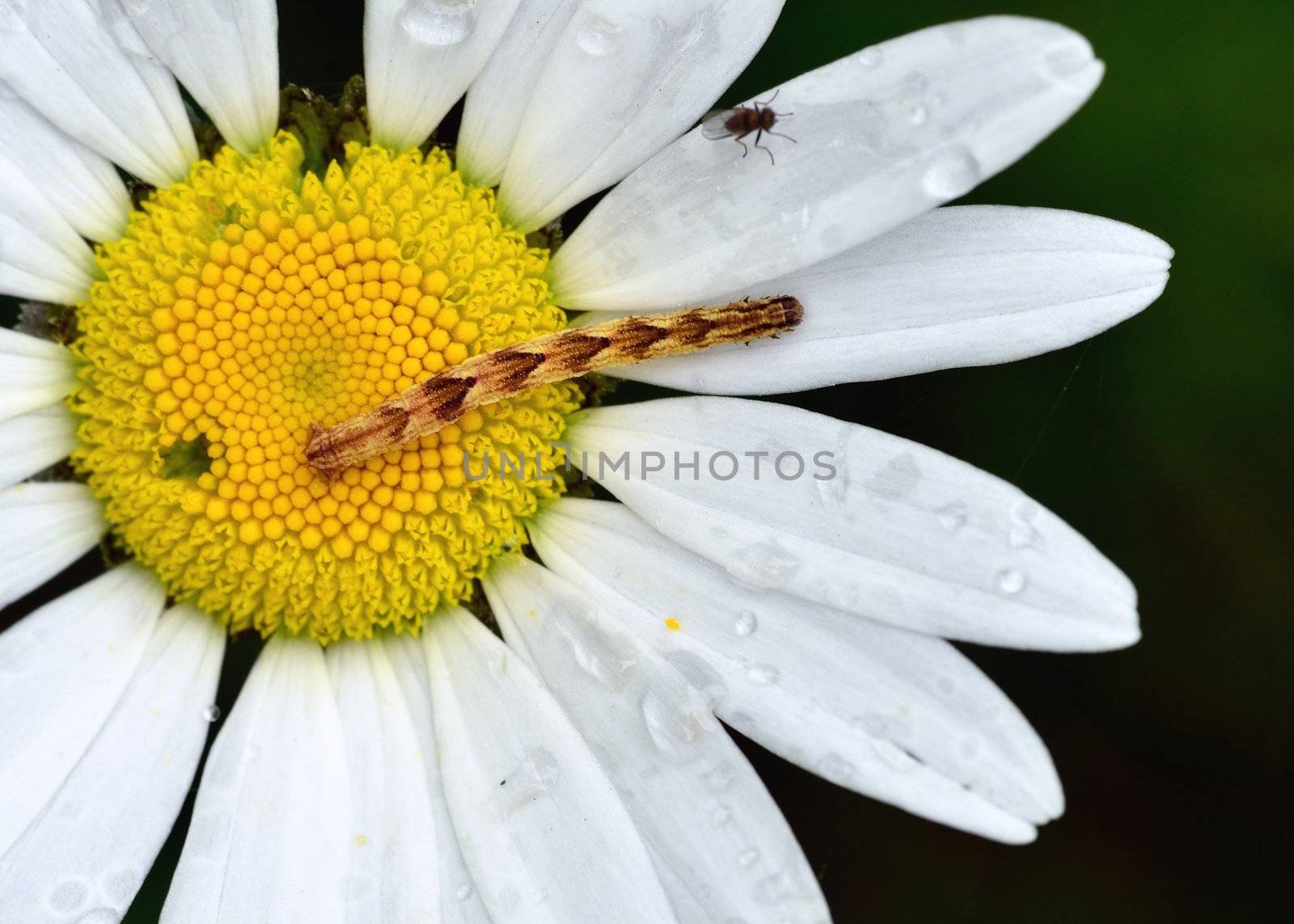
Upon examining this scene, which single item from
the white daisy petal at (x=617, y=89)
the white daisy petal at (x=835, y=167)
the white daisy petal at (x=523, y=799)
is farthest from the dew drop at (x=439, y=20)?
the white daisy petal at (x=523, y=799)

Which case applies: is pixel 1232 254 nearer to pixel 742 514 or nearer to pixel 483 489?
pixel 742 514

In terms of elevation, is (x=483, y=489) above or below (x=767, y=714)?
above

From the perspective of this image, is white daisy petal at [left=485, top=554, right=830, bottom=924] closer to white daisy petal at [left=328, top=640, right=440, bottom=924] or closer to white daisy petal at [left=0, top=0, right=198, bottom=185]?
white daisy petal at [left=328, top=640, right=440, bottom=924]

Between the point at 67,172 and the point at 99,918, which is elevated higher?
the point at 67,172

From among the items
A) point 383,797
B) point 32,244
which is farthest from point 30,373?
point 383,797

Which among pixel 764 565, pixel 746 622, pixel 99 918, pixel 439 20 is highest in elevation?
pixel 439 20

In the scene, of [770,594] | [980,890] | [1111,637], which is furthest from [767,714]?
[980,890]

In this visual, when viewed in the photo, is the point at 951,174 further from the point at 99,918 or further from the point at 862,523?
the point at 99,918
